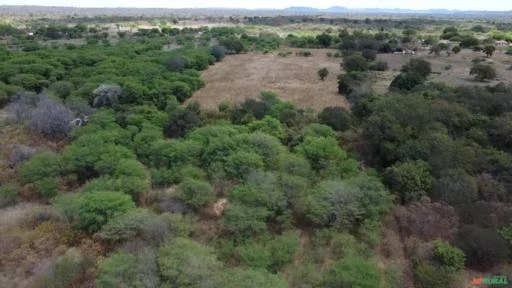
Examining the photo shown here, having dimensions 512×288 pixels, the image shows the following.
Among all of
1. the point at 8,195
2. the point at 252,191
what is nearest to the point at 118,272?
the point at 252,191

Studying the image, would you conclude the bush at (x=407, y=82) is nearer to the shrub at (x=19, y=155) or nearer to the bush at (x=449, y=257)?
the bush at (x=449, y=257)

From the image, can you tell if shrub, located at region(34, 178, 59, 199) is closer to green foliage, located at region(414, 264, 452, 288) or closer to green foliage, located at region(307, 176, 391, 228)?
green foliage, located at region(307, 176, 391, 228)

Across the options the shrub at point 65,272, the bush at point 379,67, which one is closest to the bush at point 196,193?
the shrub at point 65,272

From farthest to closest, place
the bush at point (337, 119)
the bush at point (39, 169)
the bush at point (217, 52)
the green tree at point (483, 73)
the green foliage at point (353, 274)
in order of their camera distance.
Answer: the bush at point (217, 52)
the green tree at point (483, 73)
the bush at point (337, 119)
the bush at point (39, 169)
the green foliage at point (353, 274)

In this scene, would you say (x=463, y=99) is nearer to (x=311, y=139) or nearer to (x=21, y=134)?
(x=311, y=139)

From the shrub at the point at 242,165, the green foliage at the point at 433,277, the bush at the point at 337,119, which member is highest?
the bush at the point at 337,119

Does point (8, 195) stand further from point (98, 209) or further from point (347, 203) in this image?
point (347, 203)

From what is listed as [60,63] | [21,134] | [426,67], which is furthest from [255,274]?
[60,63]

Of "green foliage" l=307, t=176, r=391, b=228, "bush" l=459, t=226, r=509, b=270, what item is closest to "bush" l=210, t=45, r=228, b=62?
"green foliage" l=307, t=176, r=391, b=228
